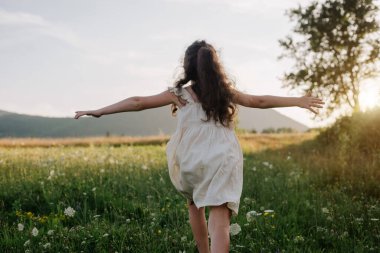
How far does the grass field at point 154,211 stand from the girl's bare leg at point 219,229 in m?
1.04

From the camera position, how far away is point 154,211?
264 inches

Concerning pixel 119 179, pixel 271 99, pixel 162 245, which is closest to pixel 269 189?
pixel 119 179

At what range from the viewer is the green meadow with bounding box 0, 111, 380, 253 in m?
5.38

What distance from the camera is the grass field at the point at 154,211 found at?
5.38 meters

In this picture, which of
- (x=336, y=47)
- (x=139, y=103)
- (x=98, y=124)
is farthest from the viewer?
(x=98, y=124)

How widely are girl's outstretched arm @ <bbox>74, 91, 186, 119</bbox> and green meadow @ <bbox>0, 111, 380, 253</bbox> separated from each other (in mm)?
1612

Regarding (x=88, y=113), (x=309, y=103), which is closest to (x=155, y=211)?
(x=88, y=113)

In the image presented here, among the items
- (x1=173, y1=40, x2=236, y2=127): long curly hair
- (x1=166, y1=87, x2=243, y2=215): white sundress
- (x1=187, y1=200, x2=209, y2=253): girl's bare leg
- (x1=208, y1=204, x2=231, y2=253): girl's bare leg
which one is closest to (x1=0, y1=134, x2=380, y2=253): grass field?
(x1=187, y1=200, x2=209, y2=253): girl's bare leg

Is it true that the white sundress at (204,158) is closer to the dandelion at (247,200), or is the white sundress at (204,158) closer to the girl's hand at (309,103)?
the girl's hand at (309,103)

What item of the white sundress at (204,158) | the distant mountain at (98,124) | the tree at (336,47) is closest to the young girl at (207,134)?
the white sundress at (204,158)

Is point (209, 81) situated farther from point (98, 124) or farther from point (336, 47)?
point (98, 124)

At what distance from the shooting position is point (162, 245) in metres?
5.28

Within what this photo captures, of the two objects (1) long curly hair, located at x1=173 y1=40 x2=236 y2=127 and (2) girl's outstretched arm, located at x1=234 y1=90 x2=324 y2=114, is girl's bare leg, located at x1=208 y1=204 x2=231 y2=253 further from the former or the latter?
(2) girl's outstretched arm, located at x1=234 y1=90 x2=324 y2=114

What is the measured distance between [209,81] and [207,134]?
1.56 feet
